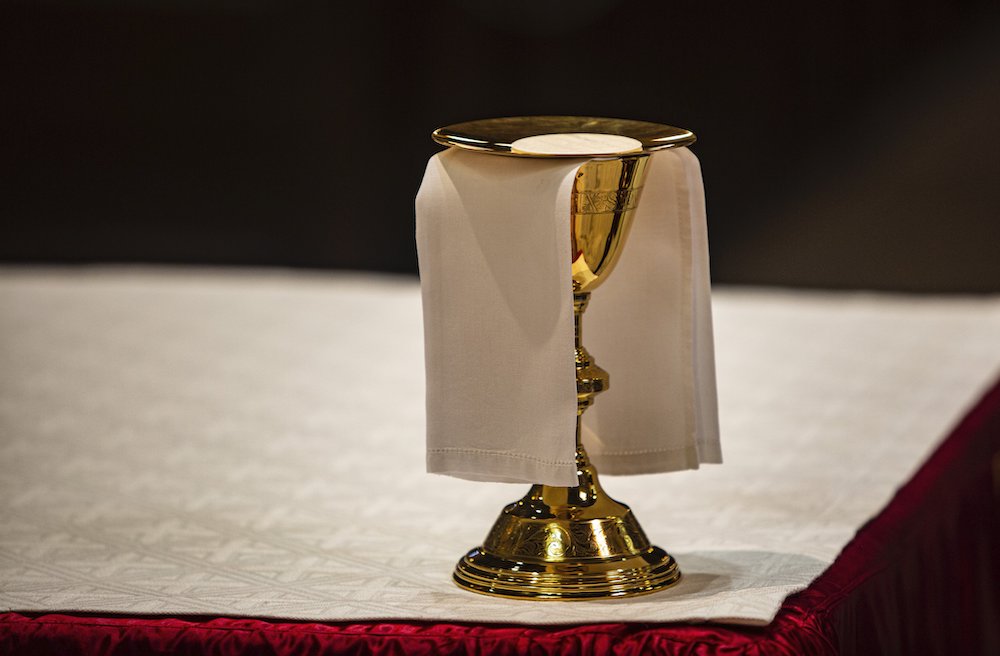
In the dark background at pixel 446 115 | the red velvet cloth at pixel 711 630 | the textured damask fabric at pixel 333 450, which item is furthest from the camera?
the dark background at pixel 446 115

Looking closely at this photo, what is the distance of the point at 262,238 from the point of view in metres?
4.96

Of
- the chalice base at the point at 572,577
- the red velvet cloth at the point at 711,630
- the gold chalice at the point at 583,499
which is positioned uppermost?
the gold chalice at the point at 583,499

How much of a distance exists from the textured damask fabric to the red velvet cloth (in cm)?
2

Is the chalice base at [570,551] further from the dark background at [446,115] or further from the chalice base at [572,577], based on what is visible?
the dark background at [446,115]

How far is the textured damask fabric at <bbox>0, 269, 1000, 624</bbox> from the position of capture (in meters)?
1.63

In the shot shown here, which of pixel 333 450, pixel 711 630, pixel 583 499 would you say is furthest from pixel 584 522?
pixel 333 450

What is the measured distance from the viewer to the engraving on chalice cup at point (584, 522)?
1465 millimetres

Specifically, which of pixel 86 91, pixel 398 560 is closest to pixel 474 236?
pixel 398 560

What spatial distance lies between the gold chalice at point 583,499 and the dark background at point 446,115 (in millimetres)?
3229

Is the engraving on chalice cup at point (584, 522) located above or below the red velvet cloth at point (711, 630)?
above

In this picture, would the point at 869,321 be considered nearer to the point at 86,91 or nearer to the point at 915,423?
the point at 915,423

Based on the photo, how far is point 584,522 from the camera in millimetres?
1511

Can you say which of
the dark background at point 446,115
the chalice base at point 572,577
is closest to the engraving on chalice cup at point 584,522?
the chalice base at point 572,577

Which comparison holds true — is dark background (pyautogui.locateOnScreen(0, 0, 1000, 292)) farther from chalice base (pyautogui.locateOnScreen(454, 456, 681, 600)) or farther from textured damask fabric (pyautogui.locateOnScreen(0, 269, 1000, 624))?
chalice base (pyautogui.locateOnScreen(454, 456, 681, 600))
